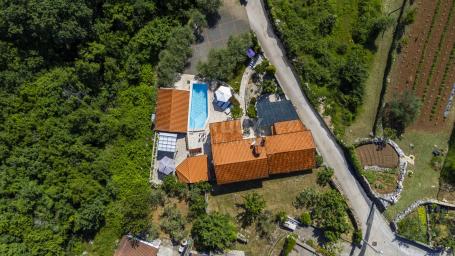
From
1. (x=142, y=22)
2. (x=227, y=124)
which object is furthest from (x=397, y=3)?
(x=142, y=22)

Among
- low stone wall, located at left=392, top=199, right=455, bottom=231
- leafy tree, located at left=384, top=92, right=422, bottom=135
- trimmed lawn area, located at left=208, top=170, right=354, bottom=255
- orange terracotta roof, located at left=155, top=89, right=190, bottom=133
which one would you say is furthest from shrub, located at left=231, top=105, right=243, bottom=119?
low stone wall, located at left=392, top=199, right=455, bottom=231

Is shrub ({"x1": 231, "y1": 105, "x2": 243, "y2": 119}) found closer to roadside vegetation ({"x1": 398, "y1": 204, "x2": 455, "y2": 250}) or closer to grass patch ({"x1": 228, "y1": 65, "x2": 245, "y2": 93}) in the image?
grass patch ({"x1": 228, "y1": 65, "x2": 245, "y2": 93})

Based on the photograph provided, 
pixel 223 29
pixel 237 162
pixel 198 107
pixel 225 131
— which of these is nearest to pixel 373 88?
pixel 225 131

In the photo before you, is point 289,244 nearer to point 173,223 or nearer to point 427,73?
point 173,223

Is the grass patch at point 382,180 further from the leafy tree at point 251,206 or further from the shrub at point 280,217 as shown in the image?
the leafy tree at point 251,206

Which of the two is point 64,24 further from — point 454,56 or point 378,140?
point 454,56
